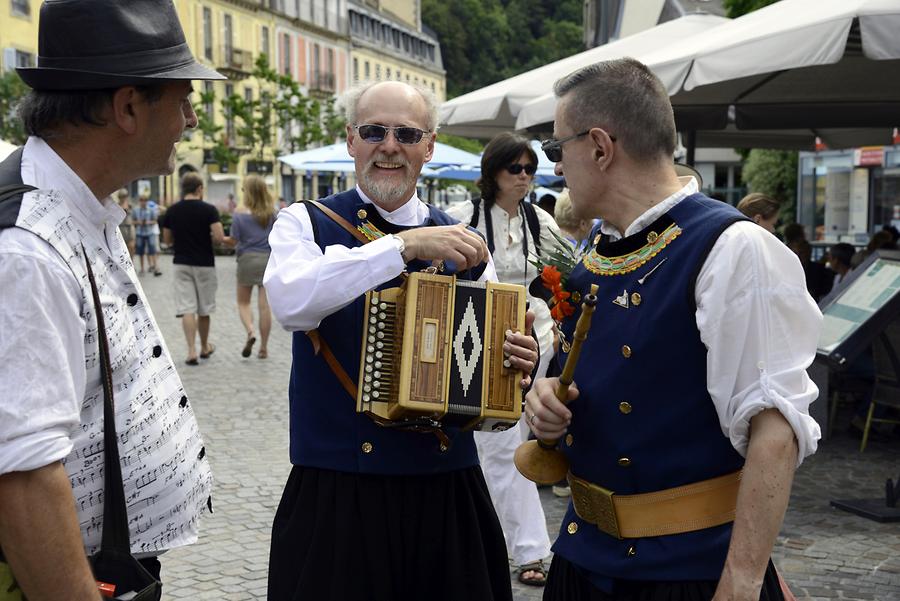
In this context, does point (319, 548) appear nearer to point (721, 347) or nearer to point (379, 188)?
point (379, 188)

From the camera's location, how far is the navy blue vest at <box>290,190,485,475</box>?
2953 millimetres

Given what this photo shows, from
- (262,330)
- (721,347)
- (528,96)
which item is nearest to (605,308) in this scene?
(721,347)

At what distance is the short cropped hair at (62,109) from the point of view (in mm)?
2061

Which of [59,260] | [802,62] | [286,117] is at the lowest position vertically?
[59,260]

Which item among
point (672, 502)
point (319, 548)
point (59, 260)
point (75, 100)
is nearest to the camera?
point (59, 260)

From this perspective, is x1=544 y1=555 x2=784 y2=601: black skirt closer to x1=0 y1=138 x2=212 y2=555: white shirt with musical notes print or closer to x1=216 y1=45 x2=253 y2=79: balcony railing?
x1=0 y1=138 x2=212 y2=555: white shirt with musical notes print

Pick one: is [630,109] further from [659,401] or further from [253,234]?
[253,234]

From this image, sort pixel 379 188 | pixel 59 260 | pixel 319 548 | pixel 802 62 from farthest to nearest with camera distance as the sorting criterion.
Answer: pixel 802 62
pixel 379 188
pixel 319 548
pixel 59 260

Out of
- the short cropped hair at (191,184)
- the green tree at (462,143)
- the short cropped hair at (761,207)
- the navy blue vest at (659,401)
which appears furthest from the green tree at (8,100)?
the navy blue vest at (659,401)

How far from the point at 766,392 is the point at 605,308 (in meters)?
0.43

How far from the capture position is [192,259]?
37.6 ft

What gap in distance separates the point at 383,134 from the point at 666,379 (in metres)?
1.38

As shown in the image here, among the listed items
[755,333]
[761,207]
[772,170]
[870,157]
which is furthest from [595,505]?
[772,170]

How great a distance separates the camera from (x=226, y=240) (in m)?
12.0
